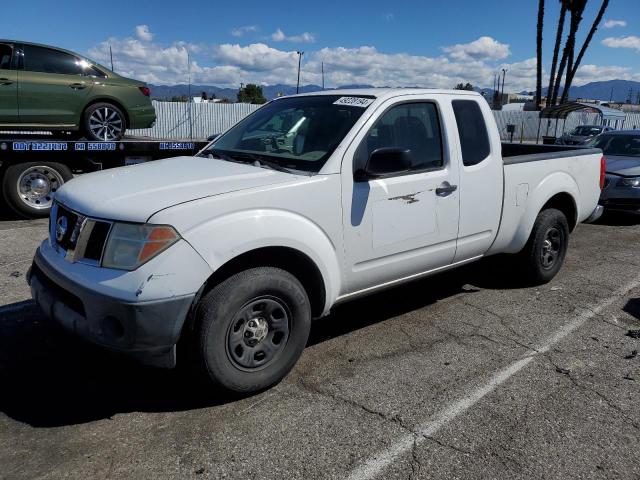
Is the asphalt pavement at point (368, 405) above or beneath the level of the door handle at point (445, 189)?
beneath

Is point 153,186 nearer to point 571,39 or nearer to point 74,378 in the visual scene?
point 74,378

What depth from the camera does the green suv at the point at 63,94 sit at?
8023 mm

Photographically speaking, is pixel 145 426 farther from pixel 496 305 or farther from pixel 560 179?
pixel 560 179

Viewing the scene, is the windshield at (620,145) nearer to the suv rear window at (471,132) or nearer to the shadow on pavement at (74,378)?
the suv rear window at (471,132)

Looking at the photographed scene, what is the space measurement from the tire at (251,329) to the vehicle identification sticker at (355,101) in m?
1.37

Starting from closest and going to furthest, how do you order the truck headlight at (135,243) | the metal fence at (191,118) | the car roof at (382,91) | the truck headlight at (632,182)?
the truck headlight at (135,243), the car roof at (382,91), the truck headlight at (632,182), the metal fence at (191,118)

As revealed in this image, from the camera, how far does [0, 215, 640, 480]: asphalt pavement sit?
2713mm

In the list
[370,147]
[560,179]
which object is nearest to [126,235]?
[370,147]

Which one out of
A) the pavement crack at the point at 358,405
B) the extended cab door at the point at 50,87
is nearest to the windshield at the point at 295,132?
the pavement crack at the point at 358,405

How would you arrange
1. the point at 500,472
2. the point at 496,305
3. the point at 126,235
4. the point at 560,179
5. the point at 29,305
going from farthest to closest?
the point at 560,179, the point at 496,305, the point at 29,305, the point at 126,235, the point at 500,472

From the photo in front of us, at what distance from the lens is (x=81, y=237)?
9.92ft

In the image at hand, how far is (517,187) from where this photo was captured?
16.0ft

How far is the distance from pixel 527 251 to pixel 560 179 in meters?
0.78

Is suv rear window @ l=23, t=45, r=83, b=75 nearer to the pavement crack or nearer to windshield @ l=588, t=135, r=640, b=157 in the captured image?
the pavement crack
